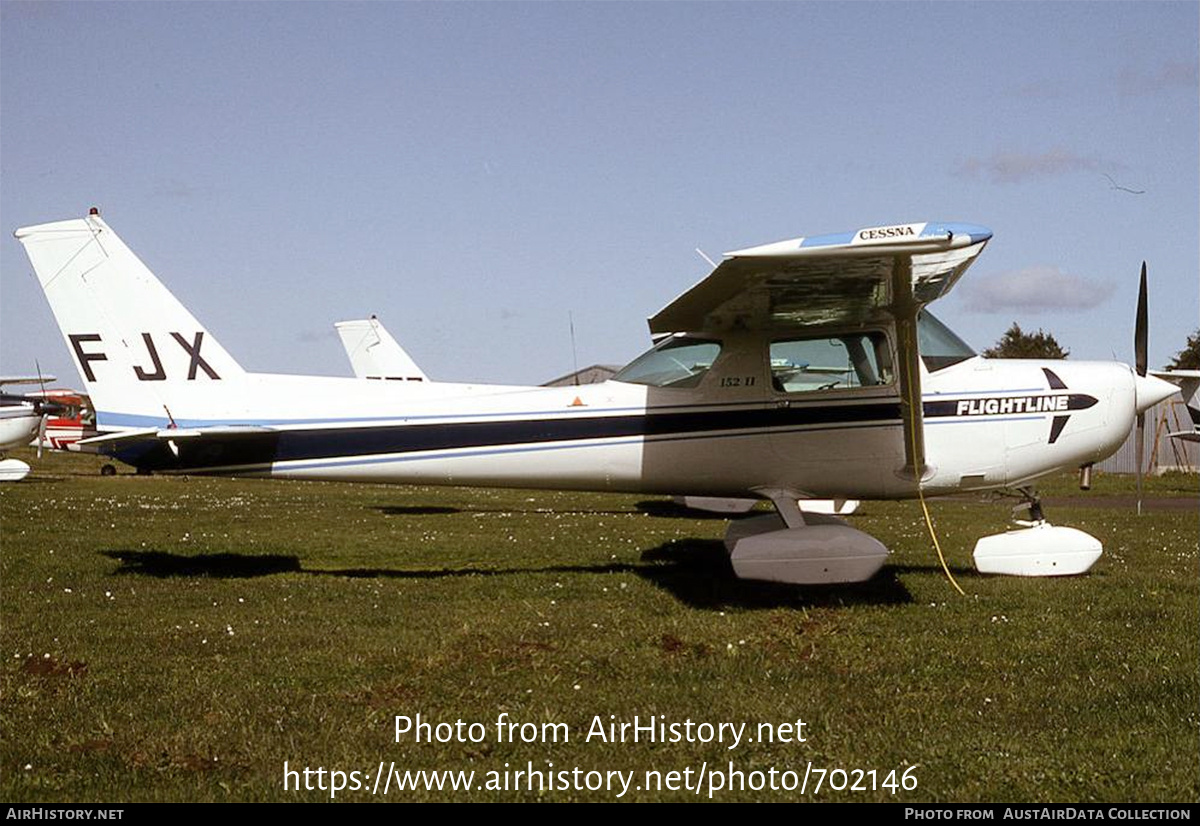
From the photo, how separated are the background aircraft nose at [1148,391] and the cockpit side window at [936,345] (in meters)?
1.50

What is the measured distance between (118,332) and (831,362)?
606 centimetres

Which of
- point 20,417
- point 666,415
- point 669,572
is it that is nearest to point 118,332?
point 666,415

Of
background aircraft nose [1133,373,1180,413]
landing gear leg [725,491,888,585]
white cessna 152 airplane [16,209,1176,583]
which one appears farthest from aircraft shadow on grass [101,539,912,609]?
background aircraft nose [1133,373,1180,413]

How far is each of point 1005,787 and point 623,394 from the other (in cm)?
544

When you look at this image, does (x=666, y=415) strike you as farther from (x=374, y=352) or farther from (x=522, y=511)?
(x=374, y=352)

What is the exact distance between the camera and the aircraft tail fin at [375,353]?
21.7m

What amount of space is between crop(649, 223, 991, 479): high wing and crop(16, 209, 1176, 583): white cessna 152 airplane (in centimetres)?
8

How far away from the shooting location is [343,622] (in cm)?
732

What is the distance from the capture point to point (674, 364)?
9.14 m

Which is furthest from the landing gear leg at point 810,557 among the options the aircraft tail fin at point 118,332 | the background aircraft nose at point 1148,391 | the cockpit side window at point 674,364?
the aircraft tail fin at point 118,332

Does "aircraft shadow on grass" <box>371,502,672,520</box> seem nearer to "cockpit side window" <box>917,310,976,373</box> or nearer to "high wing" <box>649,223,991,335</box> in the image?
"cockpit side window" <box>917,310,976,373</box>

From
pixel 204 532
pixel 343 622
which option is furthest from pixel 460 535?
pixel 343 622

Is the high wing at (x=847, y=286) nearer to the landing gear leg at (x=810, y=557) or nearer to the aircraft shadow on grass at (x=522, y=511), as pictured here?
the landing gear leg at (x=810, y=557)
